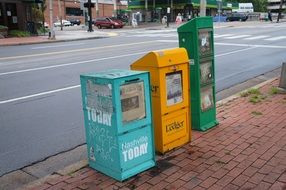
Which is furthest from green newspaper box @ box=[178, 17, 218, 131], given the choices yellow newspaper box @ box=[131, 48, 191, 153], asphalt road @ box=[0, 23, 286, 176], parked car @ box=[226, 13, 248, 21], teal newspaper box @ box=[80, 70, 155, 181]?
parked car @ box=[226, 13, 248, 21]

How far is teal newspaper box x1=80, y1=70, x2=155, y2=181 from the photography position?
414 cm

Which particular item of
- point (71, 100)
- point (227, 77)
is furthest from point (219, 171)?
point (227, 77)

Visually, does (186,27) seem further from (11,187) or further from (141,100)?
(11,187)

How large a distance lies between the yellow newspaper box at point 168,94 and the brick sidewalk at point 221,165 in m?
0.21

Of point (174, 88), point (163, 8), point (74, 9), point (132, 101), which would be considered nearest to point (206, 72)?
point (174, 88)

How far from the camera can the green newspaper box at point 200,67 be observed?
5527 millimetres

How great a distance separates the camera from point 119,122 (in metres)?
4.14

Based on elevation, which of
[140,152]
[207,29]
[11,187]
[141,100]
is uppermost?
[207,29]

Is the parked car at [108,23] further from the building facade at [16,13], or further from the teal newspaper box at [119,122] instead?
the teal newspaper box at [119,122]

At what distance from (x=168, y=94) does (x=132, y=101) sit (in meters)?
0.78

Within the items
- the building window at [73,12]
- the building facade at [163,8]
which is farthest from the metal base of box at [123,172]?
the building window at [73,12]

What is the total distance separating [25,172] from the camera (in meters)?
4.83

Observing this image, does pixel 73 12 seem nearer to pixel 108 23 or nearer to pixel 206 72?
pixel 108 23

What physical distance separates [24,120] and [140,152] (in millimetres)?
3324
